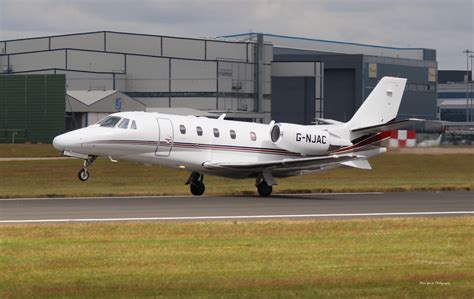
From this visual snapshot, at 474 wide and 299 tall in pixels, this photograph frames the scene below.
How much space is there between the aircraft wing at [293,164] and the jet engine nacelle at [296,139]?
0.57 meters

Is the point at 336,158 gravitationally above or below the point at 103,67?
below

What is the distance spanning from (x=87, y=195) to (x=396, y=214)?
1134 cm

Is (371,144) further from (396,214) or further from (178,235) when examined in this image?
(178,235)

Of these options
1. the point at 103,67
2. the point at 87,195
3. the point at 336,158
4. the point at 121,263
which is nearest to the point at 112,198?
the point at 87,195

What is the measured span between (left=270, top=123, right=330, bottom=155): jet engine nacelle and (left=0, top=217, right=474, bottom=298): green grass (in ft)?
40.6

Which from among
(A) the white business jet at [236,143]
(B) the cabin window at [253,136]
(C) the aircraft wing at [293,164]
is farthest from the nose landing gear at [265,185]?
(B) the cabin window at [253,136]

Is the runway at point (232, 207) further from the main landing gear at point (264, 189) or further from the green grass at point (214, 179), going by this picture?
the green grass at point (214, 179)

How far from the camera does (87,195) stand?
98.8ft

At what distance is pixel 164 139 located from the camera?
29.1m

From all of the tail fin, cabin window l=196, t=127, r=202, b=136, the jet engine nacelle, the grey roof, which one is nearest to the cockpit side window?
cabin window l=196, t=127, r=202, b=136

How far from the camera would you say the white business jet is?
28.4 m

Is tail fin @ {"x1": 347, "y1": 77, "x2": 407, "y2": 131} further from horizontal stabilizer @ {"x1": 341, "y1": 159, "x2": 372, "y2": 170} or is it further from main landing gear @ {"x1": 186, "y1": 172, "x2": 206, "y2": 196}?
main landing gear @ {"x1": 186, "y1": 172, "x2": 206, "y2": 196}

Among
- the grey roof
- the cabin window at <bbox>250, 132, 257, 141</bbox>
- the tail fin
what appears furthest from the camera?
the grey roof

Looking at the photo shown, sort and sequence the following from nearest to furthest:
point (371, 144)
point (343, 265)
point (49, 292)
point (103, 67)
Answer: point (49, 292) → point (343, 265) → point (371, 144) → point (103, 67)
